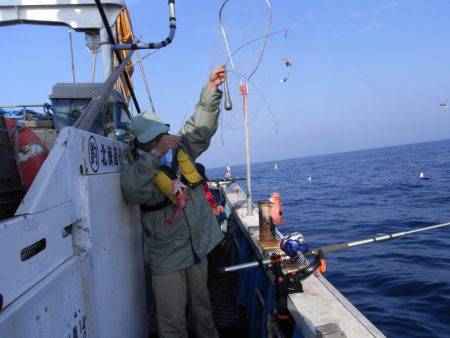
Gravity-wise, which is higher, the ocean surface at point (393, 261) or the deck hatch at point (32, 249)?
the deck hatch at point (32, 249)

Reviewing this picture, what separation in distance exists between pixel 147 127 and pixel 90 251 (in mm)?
1273

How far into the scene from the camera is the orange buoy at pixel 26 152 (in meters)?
1.68

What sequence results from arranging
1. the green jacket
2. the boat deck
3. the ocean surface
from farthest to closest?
the ocean surface → the green jacket → the boat deck

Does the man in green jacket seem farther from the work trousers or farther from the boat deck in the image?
the boat deck

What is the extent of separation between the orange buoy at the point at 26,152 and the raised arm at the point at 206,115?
1.36m

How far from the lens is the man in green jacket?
2.73 meters

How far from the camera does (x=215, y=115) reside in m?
2.93

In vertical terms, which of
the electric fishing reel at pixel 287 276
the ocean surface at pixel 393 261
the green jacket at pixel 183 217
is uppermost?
the green jacket at pixel 183 217

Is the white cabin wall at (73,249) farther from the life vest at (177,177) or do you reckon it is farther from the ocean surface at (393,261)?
the ocean surface at (393,261)

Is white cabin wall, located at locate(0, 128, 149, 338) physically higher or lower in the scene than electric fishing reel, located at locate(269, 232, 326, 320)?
higher

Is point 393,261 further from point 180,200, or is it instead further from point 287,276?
point 180,200

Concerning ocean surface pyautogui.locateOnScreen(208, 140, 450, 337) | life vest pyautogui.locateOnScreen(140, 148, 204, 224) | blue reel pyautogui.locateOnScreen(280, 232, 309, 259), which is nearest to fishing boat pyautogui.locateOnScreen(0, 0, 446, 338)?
blue reel pyautogui.locateOnScreen(280, 232, 309, 259)

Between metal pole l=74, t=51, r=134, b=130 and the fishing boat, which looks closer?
the fishing boat

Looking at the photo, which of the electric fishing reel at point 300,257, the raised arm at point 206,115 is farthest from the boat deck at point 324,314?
the raised arm at point 206,115
